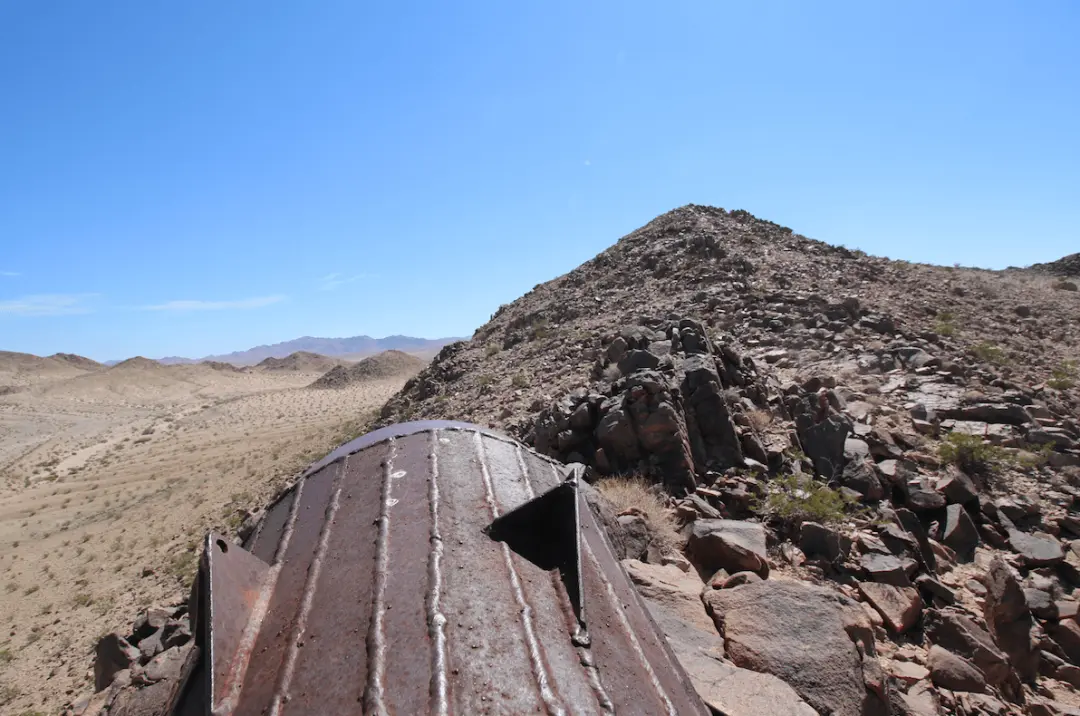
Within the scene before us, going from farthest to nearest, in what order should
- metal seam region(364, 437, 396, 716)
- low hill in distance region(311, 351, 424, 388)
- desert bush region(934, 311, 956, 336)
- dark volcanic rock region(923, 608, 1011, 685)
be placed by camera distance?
low hill in distance region(311, 351, 424, 388) < desert bush region(934, 311, 956, 336) < dark volcanic rock region(923, 608, 1011, 685) < metal seam region(364, 437, 396, 716)

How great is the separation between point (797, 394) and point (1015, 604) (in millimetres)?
3760

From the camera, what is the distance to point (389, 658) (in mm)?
1481

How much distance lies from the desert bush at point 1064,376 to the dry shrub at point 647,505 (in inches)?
292

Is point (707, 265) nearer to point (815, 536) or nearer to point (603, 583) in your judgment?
point (815, 536)

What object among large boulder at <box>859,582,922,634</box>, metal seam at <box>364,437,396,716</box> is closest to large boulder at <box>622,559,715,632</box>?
large boulder at <box>859,582,922,634</box>

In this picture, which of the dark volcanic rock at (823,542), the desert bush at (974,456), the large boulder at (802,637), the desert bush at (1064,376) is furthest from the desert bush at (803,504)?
the desert bush at (1064,376)

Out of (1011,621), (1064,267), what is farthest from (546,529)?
(1064,267)

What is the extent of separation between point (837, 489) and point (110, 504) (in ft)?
49.7

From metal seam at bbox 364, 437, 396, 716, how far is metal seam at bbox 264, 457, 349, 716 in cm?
21

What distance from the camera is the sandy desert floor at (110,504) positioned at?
6715 mm

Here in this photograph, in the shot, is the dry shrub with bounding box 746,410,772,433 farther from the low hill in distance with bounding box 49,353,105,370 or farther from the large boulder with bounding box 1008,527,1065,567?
the low hill in distance with bounding box 49,353,105,370

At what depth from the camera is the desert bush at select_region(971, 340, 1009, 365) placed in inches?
365

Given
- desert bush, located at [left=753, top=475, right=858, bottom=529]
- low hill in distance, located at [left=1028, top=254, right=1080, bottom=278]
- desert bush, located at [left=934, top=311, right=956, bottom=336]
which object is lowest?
desert bush, located at [left=753, top=475, right=858, bottom=529]

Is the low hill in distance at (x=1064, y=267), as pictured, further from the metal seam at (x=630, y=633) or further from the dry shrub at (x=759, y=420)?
the metal seam at (x=630, y=633)
